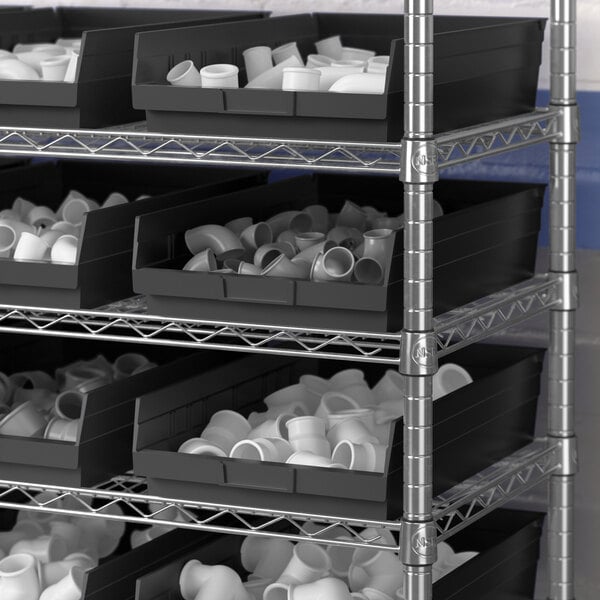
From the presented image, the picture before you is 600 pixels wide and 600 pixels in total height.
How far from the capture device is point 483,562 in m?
2.34

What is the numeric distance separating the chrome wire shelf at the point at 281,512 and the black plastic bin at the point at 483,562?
59mm

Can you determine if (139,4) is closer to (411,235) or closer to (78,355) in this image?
(78,355)

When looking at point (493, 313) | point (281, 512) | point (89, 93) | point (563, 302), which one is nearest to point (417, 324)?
point (493, 313)

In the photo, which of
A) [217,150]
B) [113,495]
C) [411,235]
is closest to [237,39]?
[217,150]

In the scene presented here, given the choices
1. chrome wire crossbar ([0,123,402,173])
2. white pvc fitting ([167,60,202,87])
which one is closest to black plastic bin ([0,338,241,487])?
chrome wire crossbar ([0,123,402,173])

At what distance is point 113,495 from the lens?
224 centimetres

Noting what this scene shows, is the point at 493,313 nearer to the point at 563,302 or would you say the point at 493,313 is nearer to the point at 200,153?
the point at 563,302

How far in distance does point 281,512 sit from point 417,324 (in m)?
0.37

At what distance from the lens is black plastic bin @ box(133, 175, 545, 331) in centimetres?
210

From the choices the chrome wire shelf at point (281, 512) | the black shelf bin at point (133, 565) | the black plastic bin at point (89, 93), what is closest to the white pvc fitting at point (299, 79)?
the black plastic bin at point (89, 93)

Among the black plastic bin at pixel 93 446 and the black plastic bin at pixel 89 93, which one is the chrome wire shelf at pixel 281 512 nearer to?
the black plastic bin at pixel 93 446

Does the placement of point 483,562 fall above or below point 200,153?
below

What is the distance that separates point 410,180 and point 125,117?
559mm

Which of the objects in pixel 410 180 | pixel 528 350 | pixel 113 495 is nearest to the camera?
pixel 410 180
